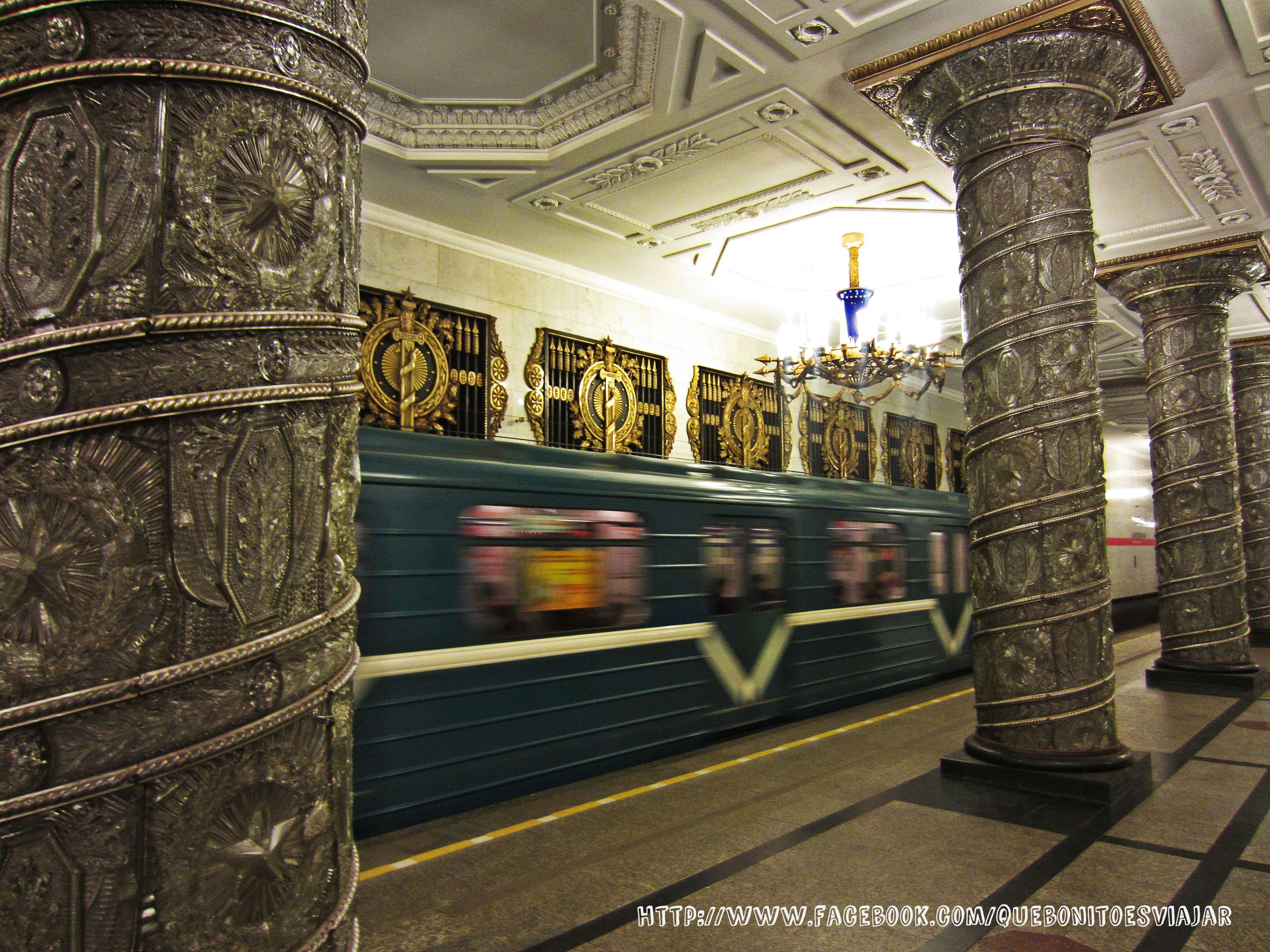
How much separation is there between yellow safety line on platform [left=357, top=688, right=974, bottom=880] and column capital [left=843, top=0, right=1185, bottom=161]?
161 inches

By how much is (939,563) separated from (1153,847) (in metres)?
5.34

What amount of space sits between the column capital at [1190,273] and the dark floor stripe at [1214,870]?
18.9 ft

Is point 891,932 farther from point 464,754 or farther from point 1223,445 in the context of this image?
point 1223,445

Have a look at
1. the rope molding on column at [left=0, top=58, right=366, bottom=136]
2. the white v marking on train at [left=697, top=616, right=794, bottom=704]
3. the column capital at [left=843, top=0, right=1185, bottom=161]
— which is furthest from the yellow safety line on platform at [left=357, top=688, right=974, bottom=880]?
the column capital at [left=843, top=0, right=1185, bottom=161]

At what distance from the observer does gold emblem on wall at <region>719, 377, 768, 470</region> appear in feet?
38.4

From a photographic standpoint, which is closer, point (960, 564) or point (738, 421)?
point (960, 564)

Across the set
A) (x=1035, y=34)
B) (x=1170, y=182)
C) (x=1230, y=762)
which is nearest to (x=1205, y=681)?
(x=1230, y=762)

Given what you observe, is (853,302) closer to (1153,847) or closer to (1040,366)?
(1040,366)

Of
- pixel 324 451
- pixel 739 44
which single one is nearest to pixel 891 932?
pixel 324 451

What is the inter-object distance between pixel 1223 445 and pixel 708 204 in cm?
586

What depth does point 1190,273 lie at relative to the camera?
27.4 feet

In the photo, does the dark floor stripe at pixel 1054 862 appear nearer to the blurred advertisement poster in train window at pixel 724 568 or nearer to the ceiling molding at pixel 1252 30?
the blurred advertisement poster in train window at pixel 724 568

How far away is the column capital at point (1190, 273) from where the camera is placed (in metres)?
8.12

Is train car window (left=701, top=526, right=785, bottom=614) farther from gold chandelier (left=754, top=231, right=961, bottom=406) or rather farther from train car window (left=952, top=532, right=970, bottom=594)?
train car window (left=952, top=532, right=970, bottom=594)
